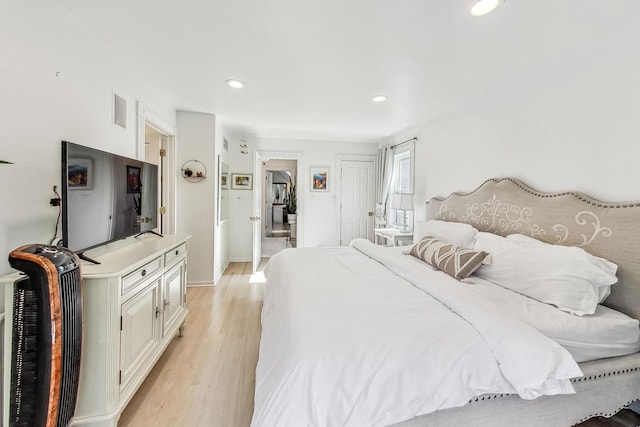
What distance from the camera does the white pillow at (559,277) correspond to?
1558 mm

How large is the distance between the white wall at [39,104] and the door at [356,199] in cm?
405

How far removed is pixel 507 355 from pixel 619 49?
212cm

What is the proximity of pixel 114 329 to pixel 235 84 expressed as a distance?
2259 millimetres

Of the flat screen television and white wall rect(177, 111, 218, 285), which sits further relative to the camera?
white wall rect(177, 111, 218, 285)

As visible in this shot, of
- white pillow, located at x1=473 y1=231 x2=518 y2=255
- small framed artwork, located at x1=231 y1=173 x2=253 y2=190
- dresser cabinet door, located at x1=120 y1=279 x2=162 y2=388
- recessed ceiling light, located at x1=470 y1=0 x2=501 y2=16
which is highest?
recessed ceiling light, located at x1=470 y1=0 x2=501 y2=16

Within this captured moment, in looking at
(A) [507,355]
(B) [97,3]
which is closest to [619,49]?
(A) [507,355]

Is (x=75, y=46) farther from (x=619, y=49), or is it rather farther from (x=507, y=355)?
(x=619, y=49)

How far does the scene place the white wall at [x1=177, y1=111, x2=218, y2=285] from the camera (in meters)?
3.71

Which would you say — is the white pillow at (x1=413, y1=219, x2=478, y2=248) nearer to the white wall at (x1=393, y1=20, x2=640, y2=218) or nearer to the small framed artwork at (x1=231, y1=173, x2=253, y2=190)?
the white wall at (x1=393, y1=20, x2=640, y2=218)

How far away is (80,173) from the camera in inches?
61.2

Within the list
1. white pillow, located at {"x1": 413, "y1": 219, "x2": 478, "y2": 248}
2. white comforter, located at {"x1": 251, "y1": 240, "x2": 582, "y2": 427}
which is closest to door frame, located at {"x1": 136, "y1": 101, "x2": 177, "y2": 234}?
white comforter, located at {"x1": 251, "y1": 240, "x2": 582, "y2": 427}

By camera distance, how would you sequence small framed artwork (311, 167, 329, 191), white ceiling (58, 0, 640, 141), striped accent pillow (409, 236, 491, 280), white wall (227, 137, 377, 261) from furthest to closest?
small framed artwork (311, 167, 329, 191), white wall (227, 137, 377, 261), striped accent pillow (409, 236, 491, 280), white ceiling (58, 0, 640, 141)

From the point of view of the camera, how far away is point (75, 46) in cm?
177

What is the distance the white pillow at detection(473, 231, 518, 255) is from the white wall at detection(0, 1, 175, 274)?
2.96 m
